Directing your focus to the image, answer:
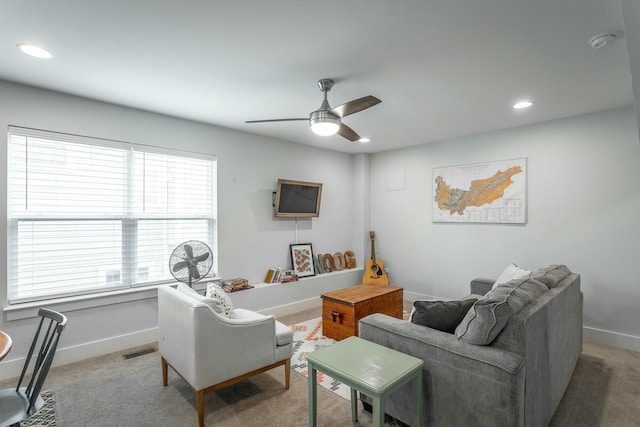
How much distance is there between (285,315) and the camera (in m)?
4.46

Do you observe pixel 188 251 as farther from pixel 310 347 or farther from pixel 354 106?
pixel 354 106

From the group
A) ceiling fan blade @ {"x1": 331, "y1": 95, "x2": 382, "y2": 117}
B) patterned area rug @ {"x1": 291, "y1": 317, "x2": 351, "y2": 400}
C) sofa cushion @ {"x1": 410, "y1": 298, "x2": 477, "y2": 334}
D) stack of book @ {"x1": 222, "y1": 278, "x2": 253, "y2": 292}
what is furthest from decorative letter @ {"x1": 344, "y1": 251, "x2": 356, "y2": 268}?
sofa cushion @ {"x1": 410, "y1": 298, "x2": 477, "y2": 334}

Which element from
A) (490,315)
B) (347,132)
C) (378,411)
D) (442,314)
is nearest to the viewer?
(378,411)

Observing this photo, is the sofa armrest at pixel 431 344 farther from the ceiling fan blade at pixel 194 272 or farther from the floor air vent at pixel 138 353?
the floor air vent at pixel 138 353

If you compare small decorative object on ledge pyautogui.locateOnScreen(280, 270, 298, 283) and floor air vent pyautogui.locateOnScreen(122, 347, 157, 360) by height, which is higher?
small decorative object on ledge pyautogui.locateOnScreen(280, 270, 298, 283)

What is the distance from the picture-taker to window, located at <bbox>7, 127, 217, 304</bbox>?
285 centimetres

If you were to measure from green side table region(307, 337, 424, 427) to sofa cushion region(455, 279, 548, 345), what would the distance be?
323 millimetres

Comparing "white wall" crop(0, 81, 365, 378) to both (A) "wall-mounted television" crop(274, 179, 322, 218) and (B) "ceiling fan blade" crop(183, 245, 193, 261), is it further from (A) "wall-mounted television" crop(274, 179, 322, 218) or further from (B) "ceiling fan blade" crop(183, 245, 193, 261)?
(B) "ceiling fan blade" crop(183, 245, 193, 261)

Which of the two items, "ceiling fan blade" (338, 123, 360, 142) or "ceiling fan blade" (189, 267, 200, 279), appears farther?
"ceiling fan blade" (189, 267, 200, 279)

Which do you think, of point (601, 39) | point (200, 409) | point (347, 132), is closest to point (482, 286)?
point (347, 132)

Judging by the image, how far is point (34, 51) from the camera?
224 cm

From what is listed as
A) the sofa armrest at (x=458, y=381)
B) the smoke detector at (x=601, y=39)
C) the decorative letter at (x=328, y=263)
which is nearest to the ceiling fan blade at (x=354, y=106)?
the smoke detector at (x=601, y=39)

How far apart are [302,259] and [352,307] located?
177 cm

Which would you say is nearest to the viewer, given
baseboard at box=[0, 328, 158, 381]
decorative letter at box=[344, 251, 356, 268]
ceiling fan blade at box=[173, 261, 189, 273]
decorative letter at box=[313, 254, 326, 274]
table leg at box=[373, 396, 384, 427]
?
table leg at box=[373, 396, 384, 427]
